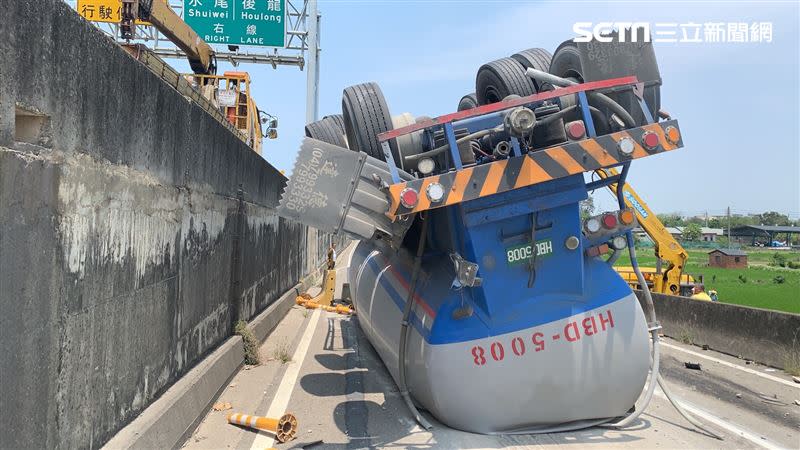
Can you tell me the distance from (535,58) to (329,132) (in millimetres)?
2755

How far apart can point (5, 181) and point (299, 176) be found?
2502mm

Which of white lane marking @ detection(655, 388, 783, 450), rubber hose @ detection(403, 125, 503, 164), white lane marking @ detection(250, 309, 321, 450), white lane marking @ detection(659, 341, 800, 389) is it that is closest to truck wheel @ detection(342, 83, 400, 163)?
rubber hose @ detection(403, 125, 503, 164)

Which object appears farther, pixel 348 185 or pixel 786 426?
pixel 786 426

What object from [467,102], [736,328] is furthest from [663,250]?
[467,102]


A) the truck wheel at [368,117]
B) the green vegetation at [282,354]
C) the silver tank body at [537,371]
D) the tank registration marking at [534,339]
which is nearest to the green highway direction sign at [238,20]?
the green vegetation at [282,354]

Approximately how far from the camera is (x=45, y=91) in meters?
3.36

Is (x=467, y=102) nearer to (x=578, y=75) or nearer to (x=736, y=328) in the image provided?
(x=578, y=75)

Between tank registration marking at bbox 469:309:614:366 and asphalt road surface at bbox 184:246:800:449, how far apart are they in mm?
775

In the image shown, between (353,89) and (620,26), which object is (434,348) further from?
(620,26)

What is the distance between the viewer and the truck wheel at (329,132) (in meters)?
7.91

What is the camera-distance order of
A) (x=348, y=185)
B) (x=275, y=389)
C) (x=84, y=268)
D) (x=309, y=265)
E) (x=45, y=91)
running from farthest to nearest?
(x=309, y=265), (x=275, y=389), (x=348, y=185), (x=84, y=268), (x=45, y=91)

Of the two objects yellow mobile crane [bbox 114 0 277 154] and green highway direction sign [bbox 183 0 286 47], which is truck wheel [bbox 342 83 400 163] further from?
green highway direction sign [bbox 183 0 286 47]

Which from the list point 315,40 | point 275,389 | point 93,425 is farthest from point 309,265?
point 93,425

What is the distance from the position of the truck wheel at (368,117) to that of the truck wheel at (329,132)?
1.83 meters
